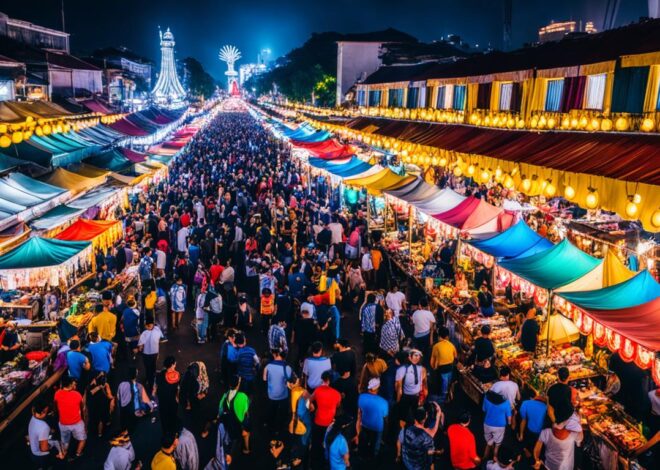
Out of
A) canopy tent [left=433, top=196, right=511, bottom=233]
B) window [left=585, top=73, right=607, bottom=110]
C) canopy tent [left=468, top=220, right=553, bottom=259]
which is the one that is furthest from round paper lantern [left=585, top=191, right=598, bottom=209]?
window [left=585, top=73, right=607, bottom=110]

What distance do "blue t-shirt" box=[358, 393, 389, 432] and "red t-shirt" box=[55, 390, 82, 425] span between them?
326cm

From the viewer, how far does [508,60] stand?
17688 mm

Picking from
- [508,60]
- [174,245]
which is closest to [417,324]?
[174,245]

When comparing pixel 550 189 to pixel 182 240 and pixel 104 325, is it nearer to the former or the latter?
pixel 104 325

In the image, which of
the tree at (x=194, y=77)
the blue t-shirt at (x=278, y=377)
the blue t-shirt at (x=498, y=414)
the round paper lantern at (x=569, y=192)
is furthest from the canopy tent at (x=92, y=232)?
the tree at (x=194, y=77)

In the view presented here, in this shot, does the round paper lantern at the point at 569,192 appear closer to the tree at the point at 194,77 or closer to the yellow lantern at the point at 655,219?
the yellow lantern at the point at 655,219

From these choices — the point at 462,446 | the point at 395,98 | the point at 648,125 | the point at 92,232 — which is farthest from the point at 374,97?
the point at 462,446

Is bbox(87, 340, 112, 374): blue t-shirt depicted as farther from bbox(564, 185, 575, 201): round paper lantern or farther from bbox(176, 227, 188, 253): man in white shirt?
bbox(564, 185, 575, 201): round paper lantern

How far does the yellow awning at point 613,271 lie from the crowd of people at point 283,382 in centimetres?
219

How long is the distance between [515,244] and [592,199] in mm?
1723

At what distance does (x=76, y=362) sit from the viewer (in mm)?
7477

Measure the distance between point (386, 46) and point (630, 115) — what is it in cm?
5063

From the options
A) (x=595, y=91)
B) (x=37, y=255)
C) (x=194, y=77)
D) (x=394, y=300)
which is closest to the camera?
(x=37, y=255)

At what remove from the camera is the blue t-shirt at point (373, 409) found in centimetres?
630
